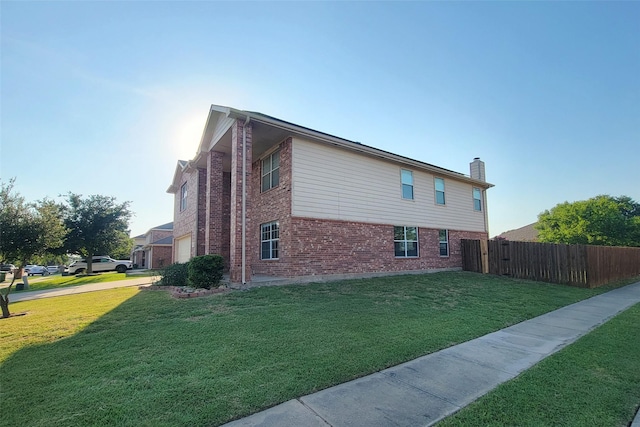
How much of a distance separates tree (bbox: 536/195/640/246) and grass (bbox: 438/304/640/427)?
109 ft

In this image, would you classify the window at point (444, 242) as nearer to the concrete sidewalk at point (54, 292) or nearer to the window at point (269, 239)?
the window at point (269, 239)

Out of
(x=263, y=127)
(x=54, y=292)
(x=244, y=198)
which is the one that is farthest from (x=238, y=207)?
(x=54, y=292)

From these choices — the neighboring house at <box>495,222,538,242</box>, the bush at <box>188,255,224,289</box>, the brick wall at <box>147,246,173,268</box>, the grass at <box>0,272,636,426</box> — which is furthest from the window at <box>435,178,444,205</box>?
the neighboring house at <box>495,222,538,242</box>

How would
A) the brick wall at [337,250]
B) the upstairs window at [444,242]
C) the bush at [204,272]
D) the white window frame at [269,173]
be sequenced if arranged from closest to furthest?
the bush at [204,272]
the brick wall at [337,250]
the white window frame at [269,173]
the upstairs window at [444,242]

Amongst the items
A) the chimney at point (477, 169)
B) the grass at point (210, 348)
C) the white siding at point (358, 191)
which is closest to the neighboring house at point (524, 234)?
the chimney at point (477, 169)

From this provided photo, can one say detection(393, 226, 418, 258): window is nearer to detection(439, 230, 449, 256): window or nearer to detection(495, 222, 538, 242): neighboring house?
detection(439, 230, 449, 256): window

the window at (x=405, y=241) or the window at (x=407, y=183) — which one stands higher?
the window at (x=407, y=183)

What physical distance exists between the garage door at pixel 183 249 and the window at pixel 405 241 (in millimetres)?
10742

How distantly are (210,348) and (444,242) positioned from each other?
14.3 metres

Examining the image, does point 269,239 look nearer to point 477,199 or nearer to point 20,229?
point 20,229

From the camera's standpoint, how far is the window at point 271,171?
1243 centimetres

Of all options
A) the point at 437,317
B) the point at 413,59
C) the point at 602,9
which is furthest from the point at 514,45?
the point at 437,317

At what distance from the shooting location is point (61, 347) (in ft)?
15.6

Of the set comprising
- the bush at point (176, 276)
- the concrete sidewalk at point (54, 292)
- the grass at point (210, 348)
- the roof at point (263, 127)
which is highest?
the roof at point (263, 127)
